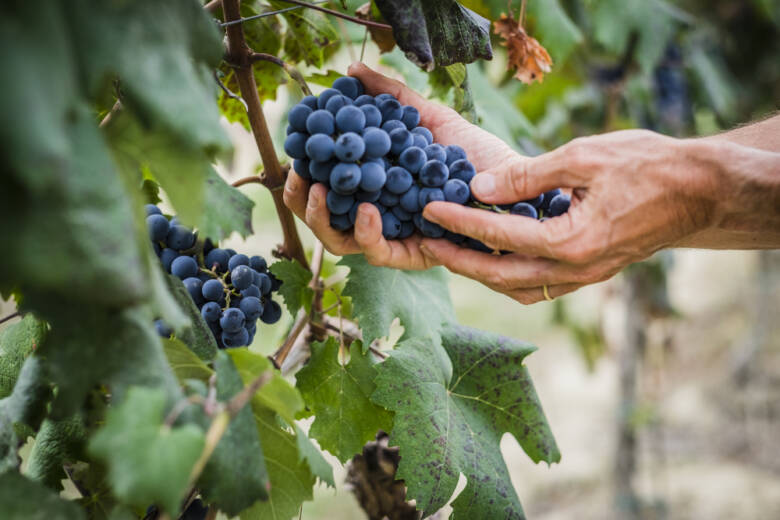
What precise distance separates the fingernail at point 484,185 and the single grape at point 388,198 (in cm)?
13

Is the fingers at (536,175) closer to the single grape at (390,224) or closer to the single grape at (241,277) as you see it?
the single grape at (390,224)

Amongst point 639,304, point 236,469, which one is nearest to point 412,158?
point 236,469

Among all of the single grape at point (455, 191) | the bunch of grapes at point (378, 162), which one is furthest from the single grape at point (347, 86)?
the single grape at point (455, 191)

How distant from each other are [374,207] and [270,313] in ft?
1.02

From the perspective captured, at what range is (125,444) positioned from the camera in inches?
19.6

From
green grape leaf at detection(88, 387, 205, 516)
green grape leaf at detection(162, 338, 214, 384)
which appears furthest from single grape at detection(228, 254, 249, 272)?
green grape leaf at detection(88, 387, 205, 516)

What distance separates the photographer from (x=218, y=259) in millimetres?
951

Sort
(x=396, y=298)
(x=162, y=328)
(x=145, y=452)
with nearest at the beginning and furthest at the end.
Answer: (x=145, y=452) < (x=162, y=328) < (x=396, y=298)

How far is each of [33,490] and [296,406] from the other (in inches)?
11.8

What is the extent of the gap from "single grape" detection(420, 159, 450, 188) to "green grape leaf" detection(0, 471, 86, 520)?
613mm

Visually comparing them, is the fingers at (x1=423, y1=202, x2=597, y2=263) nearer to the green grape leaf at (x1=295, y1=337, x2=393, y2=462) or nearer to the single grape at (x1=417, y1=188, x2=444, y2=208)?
the single grape at (x1=417, y1=188, x2=444, y2=208)

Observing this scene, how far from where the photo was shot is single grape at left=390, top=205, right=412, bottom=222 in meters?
0.93

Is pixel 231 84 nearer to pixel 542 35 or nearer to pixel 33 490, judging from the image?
pixel 33 490

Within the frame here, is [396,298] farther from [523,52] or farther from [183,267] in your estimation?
[523,52]
